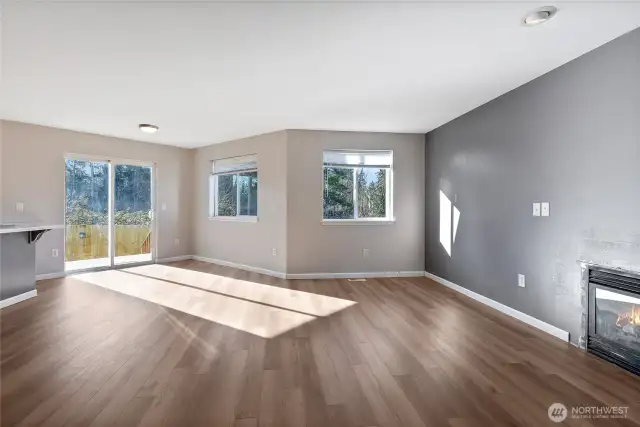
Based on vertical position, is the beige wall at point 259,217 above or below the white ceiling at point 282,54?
below

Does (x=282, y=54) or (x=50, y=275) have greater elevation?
(x=282, y=54)

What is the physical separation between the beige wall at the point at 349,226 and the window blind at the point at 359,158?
106mm

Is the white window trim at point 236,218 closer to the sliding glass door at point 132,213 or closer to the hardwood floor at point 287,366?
the sliding glass door at point 132,213

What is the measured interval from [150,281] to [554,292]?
5.08 metres

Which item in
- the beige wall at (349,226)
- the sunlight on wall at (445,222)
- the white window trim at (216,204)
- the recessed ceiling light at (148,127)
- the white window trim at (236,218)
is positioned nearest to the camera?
the sunlight on wall at (445,222)

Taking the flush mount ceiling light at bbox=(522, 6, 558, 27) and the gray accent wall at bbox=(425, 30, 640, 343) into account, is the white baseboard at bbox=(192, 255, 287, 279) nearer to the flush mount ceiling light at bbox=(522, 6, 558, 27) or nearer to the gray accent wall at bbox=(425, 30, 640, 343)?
the gray accent wall at bbox=(425, 30, 640, 343)

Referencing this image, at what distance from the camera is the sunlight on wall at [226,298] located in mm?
3438

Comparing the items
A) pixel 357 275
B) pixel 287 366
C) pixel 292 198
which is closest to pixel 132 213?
pixel 292 198

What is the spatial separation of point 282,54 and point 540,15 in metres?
1.84

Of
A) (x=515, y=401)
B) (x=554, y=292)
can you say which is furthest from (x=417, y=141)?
(x=515, y=401)

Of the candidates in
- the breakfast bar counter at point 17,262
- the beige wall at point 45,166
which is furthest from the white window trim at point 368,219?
the breakfast bar counter at point 17,262

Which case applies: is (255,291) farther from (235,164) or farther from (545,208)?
(545,208)

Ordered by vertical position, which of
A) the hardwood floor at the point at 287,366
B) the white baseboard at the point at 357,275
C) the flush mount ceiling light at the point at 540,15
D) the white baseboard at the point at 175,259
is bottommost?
the hardwood floor at the point at 287,366

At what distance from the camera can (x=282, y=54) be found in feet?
9.39
